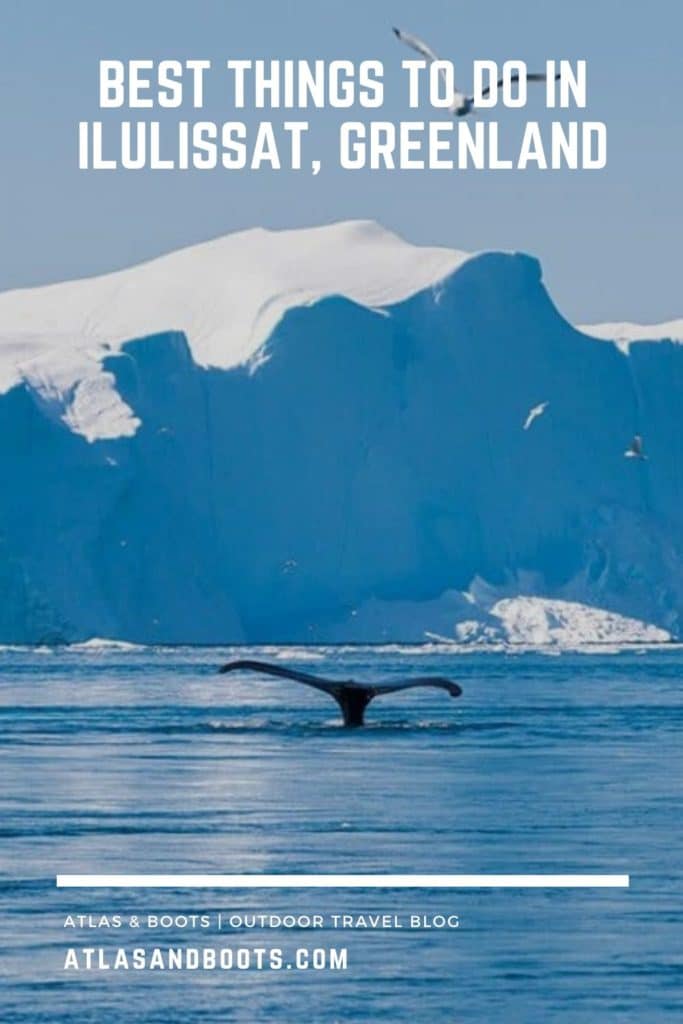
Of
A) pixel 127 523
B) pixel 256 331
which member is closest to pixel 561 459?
pixel 256 331

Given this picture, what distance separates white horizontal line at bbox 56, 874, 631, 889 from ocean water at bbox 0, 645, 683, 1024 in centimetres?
22

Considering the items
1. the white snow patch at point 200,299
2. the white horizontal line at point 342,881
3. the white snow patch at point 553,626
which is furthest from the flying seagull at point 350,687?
the white snow patch at point 553,626

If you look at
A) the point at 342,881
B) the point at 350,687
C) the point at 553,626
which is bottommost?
the point at 342,881

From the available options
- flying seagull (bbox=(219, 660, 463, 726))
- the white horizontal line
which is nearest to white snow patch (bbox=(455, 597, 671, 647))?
flying seagull (bbox=(219, 660, 463, 726))

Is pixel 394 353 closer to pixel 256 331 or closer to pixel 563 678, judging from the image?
pixel 256 331

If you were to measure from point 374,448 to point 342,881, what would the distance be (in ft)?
338

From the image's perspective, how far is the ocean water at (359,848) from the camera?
690 inches

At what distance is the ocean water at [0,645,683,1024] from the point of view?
17516mm

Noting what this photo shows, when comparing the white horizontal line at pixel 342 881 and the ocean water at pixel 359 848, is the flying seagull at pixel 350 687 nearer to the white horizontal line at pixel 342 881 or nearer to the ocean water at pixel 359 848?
the ocean water at pixel 359 848

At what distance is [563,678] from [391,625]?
48082 millimetres

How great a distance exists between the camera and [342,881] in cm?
2231

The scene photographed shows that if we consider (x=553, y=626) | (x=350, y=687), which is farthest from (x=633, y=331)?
(x=350, y=687)

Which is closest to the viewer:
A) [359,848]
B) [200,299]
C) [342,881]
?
[342,881]

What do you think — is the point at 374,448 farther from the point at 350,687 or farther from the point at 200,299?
the point at 350,687
